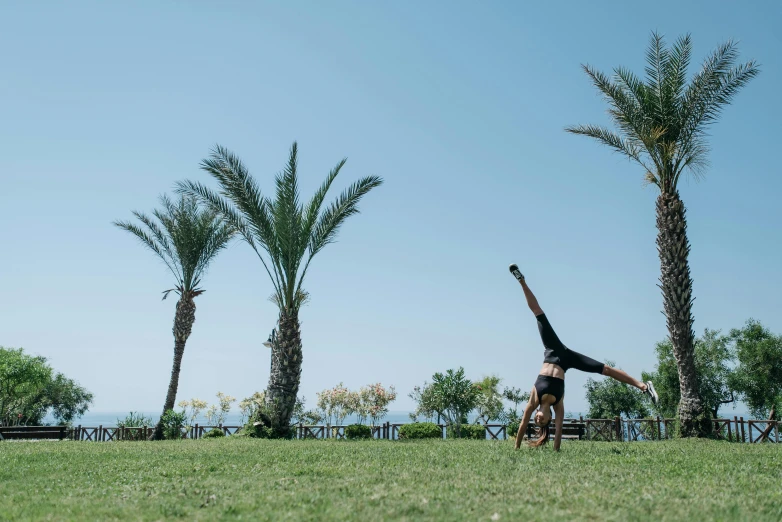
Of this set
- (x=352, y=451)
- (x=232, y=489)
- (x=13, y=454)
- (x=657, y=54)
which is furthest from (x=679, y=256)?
(x=13, y=454)

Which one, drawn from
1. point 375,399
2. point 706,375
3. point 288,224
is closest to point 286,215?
point 288,224

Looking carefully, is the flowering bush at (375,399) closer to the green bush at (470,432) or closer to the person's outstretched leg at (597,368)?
the green bush at (470,432)

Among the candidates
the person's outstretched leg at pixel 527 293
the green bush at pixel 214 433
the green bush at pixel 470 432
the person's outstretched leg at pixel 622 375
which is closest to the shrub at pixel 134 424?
the green bush at pixel 214 433

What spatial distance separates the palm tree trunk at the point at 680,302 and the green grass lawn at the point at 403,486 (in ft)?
20.4

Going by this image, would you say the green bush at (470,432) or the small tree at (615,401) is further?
the small tree at (615,401)

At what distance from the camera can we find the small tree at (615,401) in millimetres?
40438

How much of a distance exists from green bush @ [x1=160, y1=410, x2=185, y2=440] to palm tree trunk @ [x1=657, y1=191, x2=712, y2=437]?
17562 millimetres

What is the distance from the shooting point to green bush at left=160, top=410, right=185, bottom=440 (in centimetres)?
2270

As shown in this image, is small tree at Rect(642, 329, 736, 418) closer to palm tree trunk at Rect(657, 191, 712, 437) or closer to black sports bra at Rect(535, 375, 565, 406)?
palm tree trunk at Rect(657, 191, 712, 437)

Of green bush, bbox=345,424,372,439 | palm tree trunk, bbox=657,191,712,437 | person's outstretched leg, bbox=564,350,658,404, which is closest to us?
person's outstretched leg, bbox=564,350,658,404

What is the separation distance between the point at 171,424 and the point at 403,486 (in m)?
17.6

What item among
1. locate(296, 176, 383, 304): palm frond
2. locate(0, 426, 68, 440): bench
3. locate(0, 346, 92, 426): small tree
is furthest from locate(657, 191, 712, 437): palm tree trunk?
locate(0, 346, 92, 426): small tree

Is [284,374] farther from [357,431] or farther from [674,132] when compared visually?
[674,132]

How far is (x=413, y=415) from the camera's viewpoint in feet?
95.7
